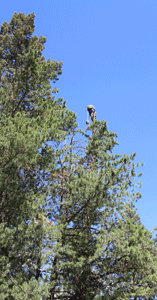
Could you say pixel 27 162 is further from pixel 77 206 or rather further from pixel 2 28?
pixel 2 28

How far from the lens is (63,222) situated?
6809mm

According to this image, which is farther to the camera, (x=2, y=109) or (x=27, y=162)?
(x=2, y=109)

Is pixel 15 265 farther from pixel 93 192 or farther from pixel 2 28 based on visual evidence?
pixel 2 28

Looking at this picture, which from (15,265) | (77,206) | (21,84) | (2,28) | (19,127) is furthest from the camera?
(2,28)

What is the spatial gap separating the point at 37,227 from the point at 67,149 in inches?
118

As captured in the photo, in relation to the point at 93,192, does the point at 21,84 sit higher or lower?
higher

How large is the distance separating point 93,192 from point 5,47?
1106 cm

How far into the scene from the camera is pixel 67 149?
8.06 metres

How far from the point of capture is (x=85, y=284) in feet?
20.8

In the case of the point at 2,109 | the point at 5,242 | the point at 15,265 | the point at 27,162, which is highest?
the point at 2,109

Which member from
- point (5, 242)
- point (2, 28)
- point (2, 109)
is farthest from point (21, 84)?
point (2, 28)

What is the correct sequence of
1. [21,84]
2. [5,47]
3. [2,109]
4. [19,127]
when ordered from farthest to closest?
1. [5,47]
2. [21,84]
3. [2,109]
4. [19,127]

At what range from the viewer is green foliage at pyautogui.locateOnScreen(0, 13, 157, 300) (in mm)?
5574

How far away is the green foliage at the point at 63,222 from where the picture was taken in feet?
18.3
